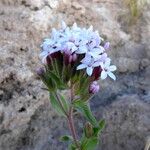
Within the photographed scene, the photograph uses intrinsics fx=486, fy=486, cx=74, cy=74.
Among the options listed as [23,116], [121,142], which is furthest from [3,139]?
[121,142]

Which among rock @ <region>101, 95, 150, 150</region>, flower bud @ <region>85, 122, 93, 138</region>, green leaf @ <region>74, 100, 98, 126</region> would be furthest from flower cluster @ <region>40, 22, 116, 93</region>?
rock @ <region>101, 95, 150, 150</region>

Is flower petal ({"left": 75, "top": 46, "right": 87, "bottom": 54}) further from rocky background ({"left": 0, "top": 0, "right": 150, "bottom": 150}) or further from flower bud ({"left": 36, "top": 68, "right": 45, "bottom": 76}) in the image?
rocky background ({"left": 0, "top": 0, "right": 150, "bottom": 150})

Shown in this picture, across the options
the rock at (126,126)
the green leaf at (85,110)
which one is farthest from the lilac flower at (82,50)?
the rock at (126,126)

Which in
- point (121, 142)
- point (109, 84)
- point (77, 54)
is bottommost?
point (121, 142)

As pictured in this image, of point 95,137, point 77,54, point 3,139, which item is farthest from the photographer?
point 3,139

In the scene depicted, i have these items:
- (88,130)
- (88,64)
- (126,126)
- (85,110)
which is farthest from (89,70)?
(126,126)

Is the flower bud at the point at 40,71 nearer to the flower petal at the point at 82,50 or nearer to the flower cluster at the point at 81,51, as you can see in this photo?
the flower cluster at the point at 81,51

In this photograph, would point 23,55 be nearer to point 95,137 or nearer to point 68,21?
point 68,21

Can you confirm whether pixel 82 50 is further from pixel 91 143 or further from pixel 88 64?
pixel 91 143
